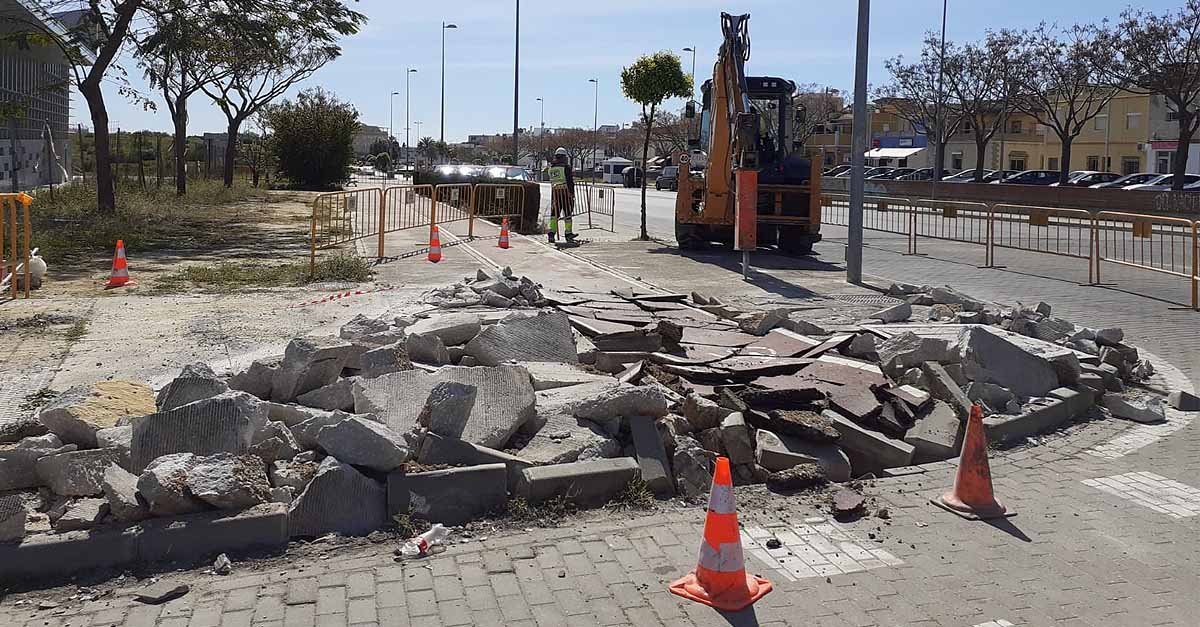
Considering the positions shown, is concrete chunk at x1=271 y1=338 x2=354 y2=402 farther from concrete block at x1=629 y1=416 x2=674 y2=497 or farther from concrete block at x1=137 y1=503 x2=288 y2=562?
concrete block at x1=629 y1=416 x2=674 y2=497

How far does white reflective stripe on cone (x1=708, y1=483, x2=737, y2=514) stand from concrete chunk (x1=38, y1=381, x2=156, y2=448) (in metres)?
3.50

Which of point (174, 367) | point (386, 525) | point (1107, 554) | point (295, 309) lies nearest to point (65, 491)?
point (386, 525)

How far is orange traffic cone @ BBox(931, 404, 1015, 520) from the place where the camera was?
5.64 metres

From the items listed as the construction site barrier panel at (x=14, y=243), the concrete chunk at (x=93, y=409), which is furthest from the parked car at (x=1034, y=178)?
the concrete chunk at (x=93, y=409)

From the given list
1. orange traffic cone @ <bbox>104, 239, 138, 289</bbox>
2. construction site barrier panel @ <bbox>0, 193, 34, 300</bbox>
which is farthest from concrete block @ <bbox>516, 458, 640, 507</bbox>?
orange traffic cone @ <bbox>104, 239, 138, 289</bbox>

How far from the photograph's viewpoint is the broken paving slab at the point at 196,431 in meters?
5.36

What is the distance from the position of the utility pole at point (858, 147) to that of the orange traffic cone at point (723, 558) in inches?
441

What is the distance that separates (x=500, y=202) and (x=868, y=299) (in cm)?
1478

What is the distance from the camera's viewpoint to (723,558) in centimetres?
452

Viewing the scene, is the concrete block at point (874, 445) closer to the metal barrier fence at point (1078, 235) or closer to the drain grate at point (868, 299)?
the drain grate at point (868, 299)

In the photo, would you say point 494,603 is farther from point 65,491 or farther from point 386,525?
point 65,491

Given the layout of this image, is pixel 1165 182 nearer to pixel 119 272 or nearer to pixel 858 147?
pixel 858 147

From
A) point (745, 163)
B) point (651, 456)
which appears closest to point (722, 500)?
point (651, 456)

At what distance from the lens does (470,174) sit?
131ft
